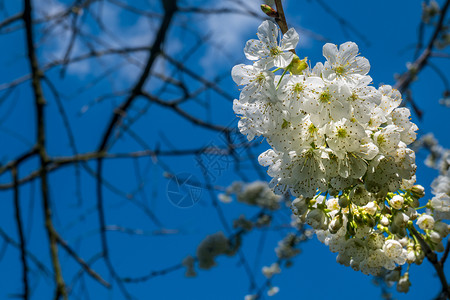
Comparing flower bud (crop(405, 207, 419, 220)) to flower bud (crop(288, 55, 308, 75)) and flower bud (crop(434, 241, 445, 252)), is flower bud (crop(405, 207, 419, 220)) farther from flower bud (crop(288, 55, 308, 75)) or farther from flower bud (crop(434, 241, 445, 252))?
flower bud (crop(288, 55, 308, 75))

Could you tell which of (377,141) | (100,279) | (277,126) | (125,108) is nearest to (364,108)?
(377,141)

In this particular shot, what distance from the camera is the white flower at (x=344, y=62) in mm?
912

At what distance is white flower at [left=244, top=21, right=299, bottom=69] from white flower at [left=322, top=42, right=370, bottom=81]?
0.32 ft

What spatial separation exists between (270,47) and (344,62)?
192 mm

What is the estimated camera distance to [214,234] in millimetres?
4051

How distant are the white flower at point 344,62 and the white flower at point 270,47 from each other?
0.10 m

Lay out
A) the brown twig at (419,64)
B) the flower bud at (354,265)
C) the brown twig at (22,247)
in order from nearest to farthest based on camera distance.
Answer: the flower bud at (354,265)
the brown twig at (22,247)
the brown twig at (419,64)

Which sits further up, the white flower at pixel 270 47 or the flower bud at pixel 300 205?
the white flower at pixel 270 47

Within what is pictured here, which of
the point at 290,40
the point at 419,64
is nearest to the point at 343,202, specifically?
the point at 290,40

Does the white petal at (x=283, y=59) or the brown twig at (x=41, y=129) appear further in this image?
the brown twig at (x=41, y=129)

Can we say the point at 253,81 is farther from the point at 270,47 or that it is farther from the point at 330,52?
the point at 330,52

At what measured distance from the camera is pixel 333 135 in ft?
2.77

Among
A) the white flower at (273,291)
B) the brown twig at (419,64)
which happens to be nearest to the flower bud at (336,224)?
the brown twig at (419,64)

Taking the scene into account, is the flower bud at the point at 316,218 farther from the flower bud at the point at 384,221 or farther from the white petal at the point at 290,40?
the white petal at the point at 290,40
